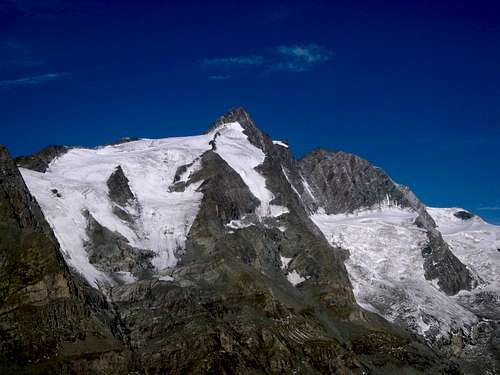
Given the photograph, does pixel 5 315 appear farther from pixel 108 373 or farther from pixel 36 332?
pixel 108 373

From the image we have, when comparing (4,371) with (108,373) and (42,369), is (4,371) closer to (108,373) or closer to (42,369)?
(42,369)

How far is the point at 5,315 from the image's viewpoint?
643 feet

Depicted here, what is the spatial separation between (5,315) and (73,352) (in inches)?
693

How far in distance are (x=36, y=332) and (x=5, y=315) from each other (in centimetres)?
808

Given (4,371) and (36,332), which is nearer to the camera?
(4,371)

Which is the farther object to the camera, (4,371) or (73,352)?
(73,352)

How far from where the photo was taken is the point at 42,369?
611 ft

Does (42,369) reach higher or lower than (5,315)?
lower

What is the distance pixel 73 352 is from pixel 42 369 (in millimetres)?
11071

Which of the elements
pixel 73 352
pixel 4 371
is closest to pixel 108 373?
pixel 73 352

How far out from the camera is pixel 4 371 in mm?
181375

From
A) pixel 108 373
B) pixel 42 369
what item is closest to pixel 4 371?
pixel 42 369

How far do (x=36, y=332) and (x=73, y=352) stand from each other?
31.2 feet

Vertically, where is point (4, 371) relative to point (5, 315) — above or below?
below
